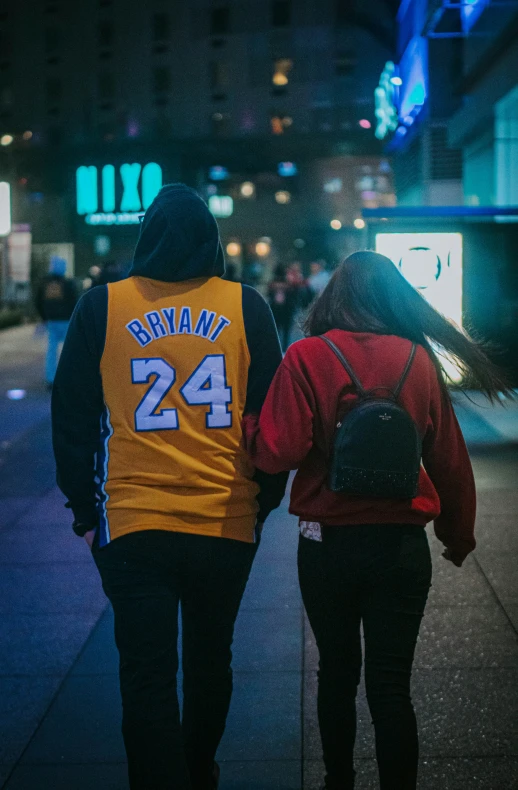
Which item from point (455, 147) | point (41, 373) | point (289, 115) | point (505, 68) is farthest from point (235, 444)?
point (289, 115)

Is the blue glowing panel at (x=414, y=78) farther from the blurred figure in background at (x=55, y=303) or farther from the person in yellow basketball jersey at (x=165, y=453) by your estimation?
the person in yellow basketball jersey at (x=165, y=453)

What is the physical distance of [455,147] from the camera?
63.4ft

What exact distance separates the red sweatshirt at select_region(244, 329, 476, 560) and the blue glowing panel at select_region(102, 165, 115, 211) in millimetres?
17404

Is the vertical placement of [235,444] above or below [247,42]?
below

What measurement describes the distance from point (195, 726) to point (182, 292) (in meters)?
1.26

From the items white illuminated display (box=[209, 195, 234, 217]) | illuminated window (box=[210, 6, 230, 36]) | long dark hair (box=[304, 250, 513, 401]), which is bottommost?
long dark hair (box=[304, 250, 513, 401])

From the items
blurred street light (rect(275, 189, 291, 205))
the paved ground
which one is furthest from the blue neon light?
blurred street light (rect(275, 189, 291, 205))

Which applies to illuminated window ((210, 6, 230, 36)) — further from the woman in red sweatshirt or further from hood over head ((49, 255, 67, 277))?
the woman in red sweatshirt

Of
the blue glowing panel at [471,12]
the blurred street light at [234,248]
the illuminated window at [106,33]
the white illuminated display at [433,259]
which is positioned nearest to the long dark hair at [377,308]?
the white illuminated display at [433,259]

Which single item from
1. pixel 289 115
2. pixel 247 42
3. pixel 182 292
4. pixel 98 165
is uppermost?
pixel 247 42

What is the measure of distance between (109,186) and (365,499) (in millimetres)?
17603

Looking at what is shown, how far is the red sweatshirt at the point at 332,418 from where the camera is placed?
2.71m

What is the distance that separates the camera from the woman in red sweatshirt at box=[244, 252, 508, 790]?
107 inches

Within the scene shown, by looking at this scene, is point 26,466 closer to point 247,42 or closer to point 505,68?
point 505,68
